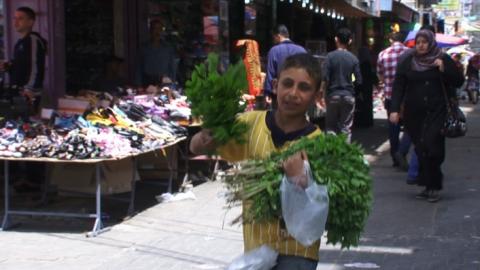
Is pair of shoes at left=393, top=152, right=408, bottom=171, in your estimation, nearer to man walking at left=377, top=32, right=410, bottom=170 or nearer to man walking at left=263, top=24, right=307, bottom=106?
man walking at left=377, top=32, right=410, bottom=170

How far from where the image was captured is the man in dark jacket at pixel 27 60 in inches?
306

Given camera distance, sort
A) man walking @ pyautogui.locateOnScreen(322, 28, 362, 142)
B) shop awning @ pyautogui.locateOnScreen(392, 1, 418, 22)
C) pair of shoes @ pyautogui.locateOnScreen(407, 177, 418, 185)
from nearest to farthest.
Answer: pair of shoes @ pyautogui.locateOnScreen(407, 177, 418, 185) → man walking @ pyautogui.locateOnScreen(322, 28, 362, 142) → shop awning @ pyautogui.locateOnScreen(392, 1, 418, 22)

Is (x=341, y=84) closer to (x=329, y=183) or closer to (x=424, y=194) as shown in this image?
(x=424, y=194)

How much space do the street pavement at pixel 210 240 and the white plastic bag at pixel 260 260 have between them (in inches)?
77.4

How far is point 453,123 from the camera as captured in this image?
24.5ft

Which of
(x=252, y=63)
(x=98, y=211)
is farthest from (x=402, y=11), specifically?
(x=98, y=211)

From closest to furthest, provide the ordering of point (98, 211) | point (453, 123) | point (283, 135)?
1. point (283, 135)
2. point (98, 211)
3. point (453, 123)

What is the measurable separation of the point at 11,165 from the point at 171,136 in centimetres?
185

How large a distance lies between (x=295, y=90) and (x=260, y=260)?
0.67 meters

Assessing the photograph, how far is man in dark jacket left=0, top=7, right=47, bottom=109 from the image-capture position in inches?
306

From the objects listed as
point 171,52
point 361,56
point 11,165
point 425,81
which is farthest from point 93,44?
point 361,56

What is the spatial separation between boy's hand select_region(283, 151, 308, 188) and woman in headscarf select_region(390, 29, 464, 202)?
511cm

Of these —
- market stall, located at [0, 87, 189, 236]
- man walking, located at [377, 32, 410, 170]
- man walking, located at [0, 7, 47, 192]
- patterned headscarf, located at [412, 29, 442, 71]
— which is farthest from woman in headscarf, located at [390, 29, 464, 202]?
man walking, located at [0, 7, 47, 192]

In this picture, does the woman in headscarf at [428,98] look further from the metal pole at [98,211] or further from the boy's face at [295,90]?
the boy's face at [295,90]
